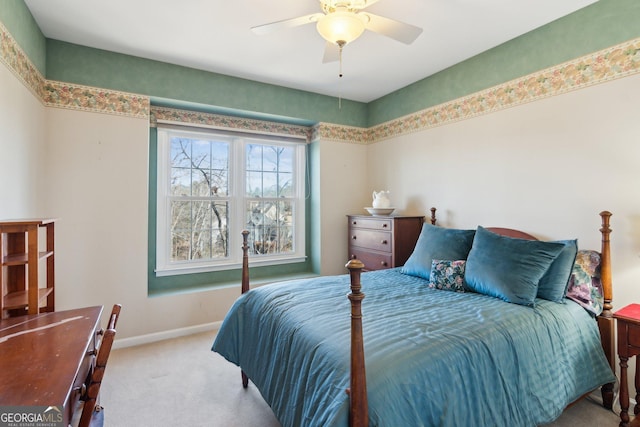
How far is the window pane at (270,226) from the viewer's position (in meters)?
4.00

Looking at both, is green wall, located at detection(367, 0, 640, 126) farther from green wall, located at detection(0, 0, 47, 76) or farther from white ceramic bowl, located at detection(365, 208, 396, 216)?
green wall, located at detection(0, 0, 47, 76)

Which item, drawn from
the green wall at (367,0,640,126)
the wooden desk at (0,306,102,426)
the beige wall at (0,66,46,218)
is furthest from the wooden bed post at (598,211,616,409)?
the beige wall at (0,66,46,218)

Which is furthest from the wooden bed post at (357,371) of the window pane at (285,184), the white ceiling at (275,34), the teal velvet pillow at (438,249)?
the window pane at (285,184)

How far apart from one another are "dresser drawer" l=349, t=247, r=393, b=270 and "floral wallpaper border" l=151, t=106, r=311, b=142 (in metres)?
1.69

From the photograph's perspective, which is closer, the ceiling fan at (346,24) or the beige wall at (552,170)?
the ceiling fan at (346,24)

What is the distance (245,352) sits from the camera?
2.02m

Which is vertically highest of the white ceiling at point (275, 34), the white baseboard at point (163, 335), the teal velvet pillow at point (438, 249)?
the white ceiling at point (275, 34)

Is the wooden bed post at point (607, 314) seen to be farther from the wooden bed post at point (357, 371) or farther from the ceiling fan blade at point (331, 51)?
the ceiling fan blade at point (331, 51)

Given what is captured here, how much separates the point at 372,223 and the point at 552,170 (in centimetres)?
175

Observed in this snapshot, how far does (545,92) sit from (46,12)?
3869mm

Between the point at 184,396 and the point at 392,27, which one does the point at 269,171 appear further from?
the point at 184,396

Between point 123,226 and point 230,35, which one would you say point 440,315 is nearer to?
point 230,35

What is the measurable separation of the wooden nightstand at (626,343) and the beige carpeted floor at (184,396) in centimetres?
13

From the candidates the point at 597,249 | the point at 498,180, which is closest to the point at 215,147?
the point at 498,180
